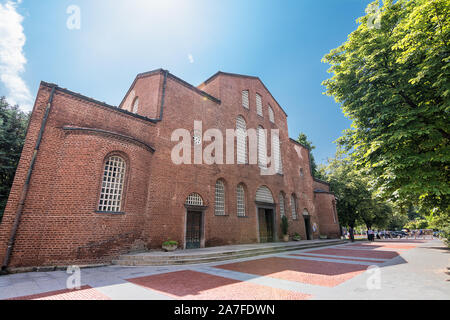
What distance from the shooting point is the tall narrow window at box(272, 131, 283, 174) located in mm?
21189

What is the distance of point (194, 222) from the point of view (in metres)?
13.1

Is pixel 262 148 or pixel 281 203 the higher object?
pixel 262 148

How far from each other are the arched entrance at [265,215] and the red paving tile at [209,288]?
11.8 m

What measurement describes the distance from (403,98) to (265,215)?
46.1 ft

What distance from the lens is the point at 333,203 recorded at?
84.5 feet

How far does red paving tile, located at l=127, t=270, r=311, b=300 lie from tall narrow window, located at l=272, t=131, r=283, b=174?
53.2 ft

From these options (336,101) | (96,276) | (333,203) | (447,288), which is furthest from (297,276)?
(333,203)


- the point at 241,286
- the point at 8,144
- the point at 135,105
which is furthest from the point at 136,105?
the point at 241,286

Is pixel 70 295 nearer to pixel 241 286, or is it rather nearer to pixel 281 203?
pixel 241 286

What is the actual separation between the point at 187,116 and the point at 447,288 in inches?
553

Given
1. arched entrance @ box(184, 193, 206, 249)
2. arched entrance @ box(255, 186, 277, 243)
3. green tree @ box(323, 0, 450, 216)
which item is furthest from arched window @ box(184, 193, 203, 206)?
green tree @ box(323, 0, 450, 216)

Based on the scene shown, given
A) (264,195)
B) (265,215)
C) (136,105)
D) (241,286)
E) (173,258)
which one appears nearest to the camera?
(241,286)

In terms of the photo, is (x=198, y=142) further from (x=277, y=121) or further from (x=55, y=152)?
(x=277, y=121)

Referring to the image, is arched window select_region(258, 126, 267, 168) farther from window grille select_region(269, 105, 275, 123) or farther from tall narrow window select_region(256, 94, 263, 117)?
window grille select_region(269, 105, 275, 123)
